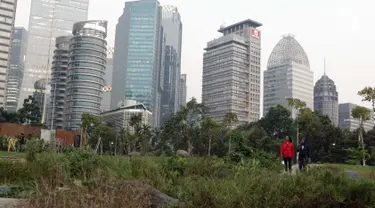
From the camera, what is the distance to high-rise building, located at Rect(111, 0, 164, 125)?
167m

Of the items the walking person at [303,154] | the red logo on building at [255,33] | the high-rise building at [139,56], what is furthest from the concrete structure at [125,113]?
the walking person at [303,154]

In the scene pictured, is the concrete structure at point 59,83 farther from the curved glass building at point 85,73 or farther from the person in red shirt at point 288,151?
the person in red shirt at point 288,151

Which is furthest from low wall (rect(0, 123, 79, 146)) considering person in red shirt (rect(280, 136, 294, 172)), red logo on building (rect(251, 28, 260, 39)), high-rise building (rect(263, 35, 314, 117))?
red logo on building (rect(251, 28, 260, 39))

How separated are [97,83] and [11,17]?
32456 mm

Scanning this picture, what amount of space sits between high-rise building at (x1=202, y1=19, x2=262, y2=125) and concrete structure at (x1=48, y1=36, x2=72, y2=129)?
5333 cm

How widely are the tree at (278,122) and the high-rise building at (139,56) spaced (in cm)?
9280

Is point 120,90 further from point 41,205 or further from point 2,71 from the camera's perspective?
point 41,205

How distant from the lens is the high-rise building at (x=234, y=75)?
149 m

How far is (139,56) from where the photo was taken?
566ft

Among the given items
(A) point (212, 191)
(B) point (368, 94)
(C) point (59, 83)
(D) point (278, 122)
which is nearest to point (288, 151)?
(A) point (212, 191)

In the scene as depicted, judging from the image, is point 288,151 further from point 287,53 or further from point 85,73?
point 287,53

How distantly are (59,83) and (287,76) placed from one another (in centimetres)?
8828

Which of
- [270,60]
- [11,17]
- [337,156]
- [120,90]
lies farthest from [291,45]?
[337,156]

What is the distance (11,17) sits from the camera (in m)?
120
